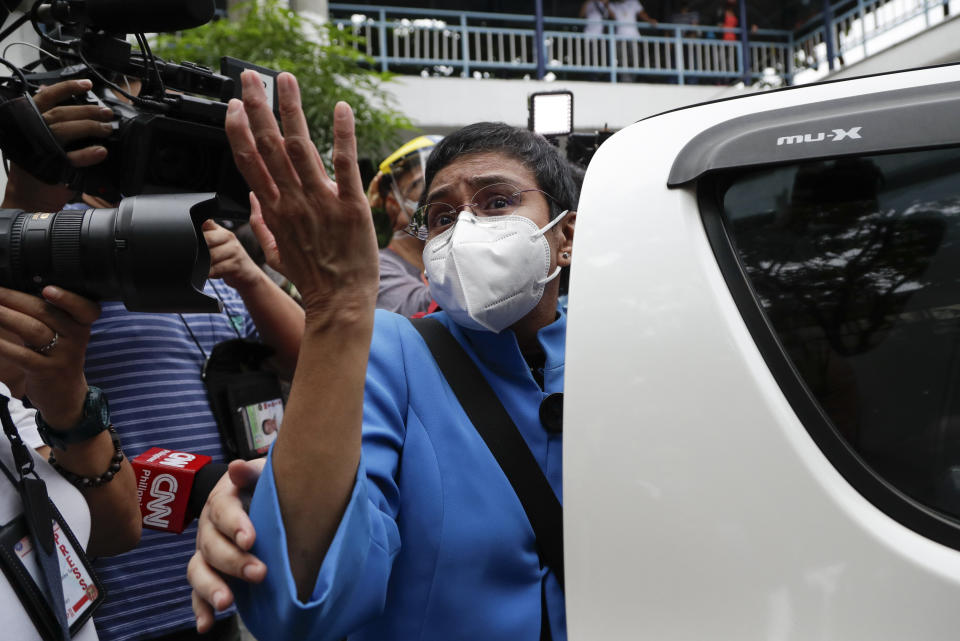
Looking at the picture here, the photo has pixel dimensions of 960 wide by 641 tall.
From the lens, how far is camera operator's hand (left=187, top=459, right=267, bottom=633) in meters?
0.90

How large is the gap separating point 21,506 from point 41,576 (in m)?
0.13

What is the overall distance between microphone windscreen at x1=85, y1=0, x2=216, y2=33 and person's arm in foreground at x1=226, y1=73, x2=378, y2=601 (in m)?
0.63

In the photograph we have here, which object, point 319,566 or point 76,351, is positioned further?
point 76,351

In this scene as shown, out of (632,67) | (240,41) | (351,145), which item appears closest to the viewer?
(351,145)

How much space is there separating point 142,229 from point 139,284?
8 cm

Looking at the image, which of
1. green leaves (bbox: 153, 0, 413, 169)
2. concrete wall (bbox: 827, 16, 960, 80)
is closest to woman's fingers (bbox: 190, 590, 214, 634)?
green leaves (bbox: 153, 0, 413, 169)

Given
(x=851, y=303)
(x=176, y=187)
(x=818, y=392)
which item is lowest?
(x=818, y=392)

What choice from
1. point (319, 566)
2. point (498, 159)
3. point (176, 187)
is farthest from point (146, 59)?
point (319, 566)

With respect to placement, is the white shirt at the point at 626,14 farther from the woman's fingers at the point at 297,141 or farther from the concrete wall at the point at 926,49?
the woman's fingers at the point at 297,141

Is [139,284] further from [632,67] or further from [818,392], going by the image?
[632,67]

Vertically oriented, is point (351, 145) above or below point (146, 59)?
below

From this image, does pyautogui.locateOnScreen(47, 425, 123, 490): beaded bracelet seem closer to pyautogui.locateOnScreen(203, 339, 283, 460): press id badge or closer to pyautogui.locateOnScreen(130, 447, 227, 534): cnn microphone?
pyautogui.locateOnScreen(130, 447, 227, 534): cnn microphone

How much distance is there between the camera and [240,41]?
5129 millimetres

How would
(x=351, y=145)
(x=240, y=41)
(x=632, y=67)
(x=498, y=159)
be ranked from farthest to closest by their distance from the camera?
(x=632, y=67) → (x=240, y=41) → (x=498, y=159) → (x=351, y=145)
